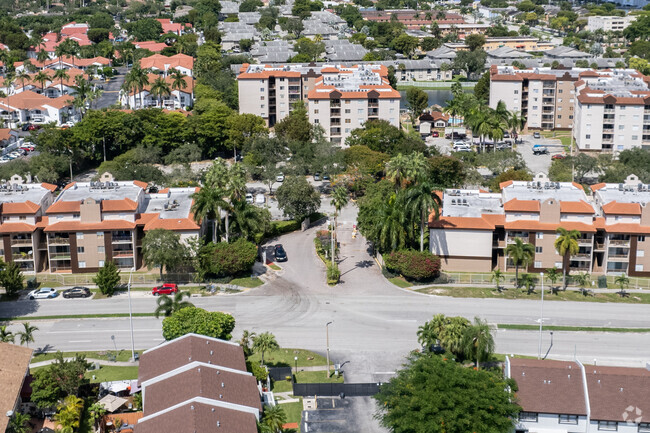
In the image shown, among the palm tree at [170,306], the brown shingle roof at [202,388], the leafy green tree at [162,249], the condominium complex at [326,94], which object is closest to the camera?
the brown shingle roof at [202,388]

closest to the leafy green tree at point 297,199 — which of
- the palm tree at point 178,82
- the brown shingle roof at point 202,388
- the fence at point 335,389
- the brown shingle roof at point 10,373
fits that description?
the fence at point 335,389

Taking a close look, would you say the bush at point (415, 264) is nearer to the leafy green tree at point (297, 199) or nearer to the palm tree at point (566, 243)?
the palm tree at point (566, 243)

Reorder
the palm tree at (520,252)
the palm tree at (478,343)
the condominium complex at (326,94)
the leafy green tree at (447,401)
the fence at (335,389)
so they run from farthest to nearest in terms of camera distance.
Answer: the condominium complex at (326,94) < the palm tree at (520,252) < the palm tree at (478,343) < the fence at (335,389) < the leafy green tree at (447,401)

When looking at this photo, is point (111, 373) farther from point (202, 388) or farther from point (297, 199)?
point (297, 199)

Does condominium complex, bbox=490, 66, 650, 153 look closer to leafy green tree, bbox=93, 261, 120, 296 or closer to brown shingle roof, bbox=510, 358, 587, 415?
brown shingle roof, bbox=510, 358, 587, 415

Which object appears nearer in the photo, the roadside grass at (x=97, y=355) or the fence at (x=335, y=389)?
the fence at (x=335, y=389)

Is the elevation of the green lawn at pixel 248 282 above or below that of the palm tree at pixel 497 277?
below

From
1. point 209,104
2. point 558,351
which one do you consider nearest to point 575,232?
point 558,351

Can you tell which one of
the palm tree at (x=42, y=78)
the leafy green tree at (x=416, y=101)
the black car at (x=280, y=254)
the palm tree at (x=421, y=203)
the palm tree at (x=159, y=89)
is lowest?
the black car at (x=280, y=254)
